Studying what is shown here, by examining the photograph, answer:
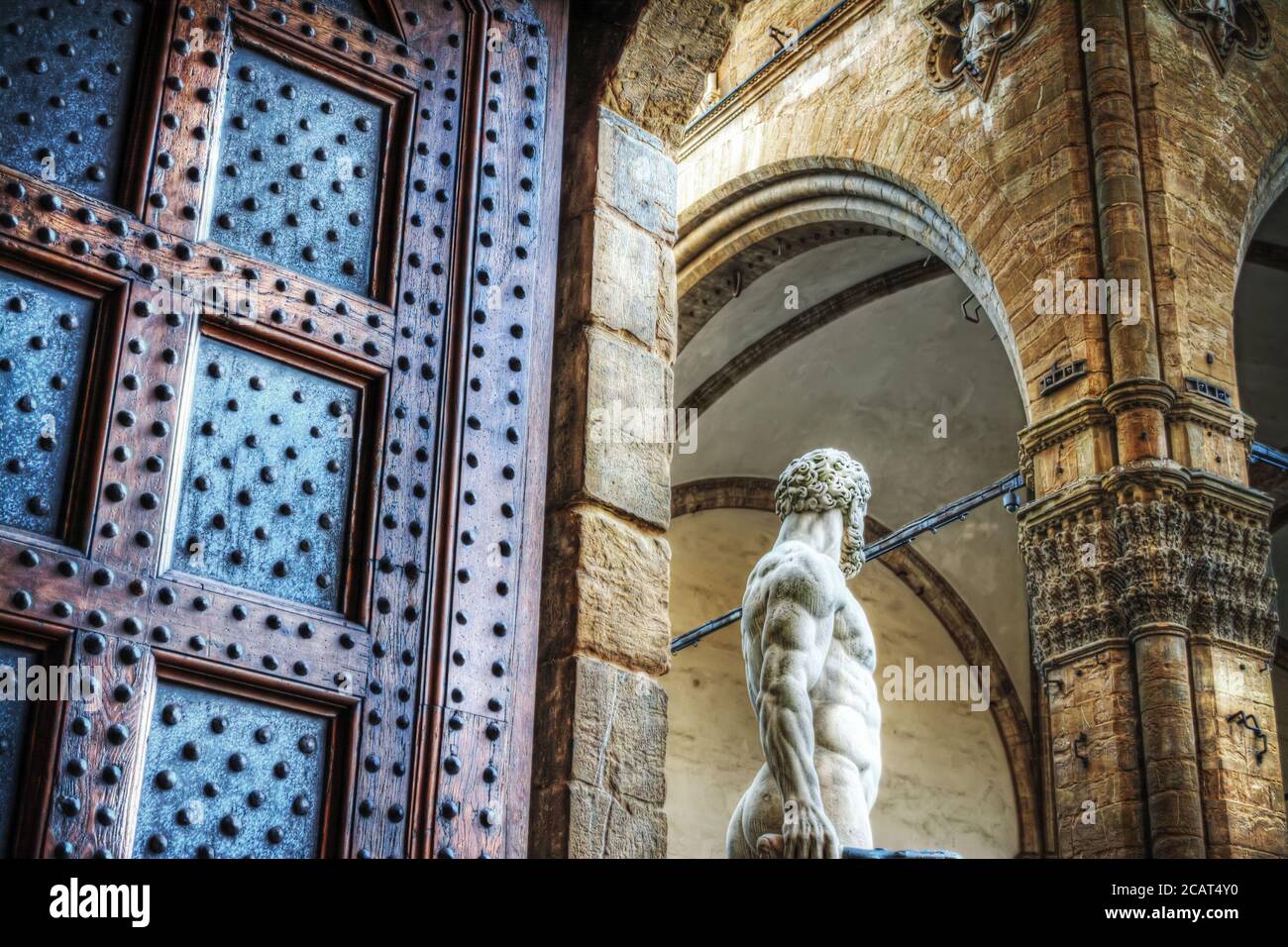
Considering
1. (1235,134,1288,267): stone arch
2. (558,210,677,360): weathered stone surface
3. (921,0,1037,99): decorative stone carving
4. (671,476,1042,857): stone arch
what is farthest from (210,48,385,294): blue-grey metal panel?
(671,476,1042,857): stone arch

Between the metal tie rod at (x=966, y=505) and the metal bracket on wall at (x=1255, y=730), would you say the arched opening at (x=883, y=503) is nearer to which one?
the metal tie rod at (x=966, y=505)

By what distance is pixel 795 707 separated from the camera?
5.04m

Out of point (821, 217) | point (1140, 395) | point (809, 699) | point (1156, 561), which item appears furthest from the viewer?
point (821, 217)

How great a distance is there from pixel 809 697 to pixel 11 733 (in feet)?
9.53

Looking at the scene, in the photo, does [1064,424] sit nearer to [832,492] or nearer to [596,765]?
[832,492]

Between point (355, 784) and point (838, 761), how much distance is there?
2.40 meters

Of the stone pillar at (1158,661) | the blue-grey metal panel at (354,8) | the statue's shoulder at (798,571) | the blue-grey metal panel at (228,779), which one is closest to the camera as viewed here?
the blue-grey metal panel at (228,779)

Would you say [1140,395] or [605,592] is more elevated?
[1140,395]

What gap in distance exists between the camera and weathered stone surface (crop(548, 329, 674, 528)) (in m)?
3.84

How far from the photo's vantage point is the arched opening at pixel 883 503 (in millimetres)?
13305

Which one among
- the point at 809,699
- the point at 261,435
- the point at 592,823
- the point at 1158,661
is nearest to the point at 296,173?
the point at 261,435

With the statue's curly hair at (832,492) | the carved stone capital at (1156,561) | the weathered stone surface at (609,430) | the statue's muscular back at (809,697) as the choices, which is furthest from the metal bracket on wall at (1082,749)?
the weathered stone surface at (609,430)

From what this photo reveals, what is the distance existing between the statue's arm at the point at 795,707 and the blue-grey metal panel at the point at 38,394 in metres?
2.63
